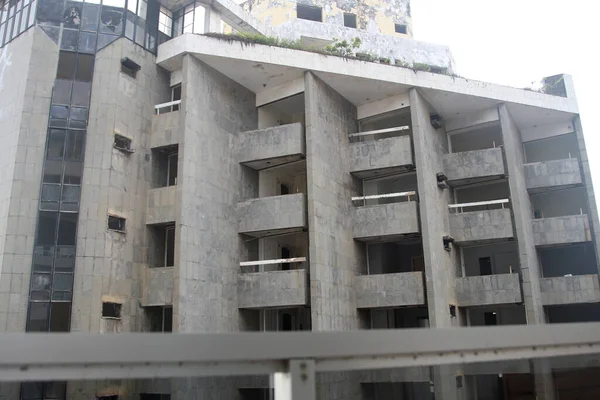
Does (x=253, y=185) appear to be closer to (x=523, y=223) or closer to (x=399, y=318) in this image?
(x=399, y=318)

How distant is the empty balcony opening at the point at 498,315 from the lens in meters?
27.4

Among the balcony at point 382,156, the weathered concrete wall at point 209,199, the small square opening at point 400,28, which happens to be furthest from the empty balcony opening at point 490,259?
the small square opening at point 400,28

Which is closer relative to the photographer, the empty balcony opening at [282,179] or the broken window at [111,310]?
the broken window at [111,310]

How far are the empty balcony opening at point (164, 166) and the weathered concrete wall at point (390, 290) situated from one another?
9.34 meters

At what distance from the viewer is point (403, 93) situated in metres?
25.7

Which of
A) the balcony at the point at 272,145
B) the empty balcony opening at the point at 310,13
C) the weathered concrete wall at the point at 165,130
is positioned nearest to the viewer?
the weathered concrete wall at the point at 165,130

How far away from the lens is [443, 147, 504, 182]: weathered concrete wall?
2630 cm

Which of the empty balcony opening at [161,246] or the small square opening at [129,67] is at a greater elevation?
the small square opening at [129,67]

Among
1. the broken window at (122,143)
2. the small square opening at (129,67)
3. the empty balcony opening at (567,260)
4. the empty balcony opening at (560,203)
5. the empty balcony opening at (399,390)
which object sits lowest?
the empty balcony opening at (399,390)

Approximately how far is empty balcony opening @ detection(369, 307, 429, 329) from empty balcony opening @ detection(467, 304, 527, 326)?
2340mm

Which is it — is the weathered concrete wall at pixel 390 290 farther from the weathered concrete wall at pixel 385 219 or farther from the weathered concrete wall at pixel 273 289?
the weathered concrete wall at pixel 273 289

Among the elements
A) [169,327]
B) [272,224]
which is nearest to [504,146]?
[272,224]

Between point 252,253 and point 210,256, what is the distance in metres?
3.05

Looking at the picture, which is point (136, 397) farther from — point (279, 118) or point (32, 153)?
point (279, 118)
